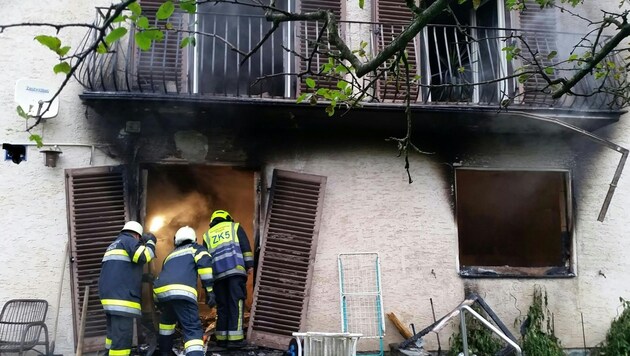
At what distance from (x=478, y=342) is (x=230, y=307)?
10.1 ft

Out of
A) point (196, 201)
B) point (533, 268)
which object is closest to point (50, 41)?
point (533, 268)

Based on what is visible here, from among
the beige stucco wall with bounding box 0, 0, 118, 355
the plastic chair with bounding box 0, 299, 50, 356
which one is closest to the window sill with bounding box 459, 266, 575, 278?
the beige stucco wall with bounding box 0, 0, 118, 355

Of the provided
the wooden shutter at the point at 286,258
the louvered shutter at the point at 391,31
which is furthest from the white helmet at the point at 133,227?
the louvered shutter at the point at 391,31

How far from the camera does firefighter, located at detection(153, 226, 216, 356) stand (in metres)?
6.03

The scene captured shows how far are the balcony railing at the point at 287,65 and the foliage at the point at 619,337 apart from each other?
2.75 m

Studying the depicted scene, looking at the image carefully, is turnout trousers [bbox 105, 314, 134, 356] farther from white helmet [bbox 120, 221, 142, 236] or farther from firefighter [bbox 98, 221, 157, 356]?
white helmet [bbox 120, 221, 142, 236]

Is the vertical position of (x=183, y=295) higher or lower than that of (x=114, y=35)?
lower

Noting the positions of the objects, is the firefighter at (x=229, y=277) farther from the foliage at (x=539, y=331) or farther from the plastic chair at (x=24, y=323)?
the foliage at (x=539, y=331)

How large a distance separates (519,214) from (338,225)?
131 inches

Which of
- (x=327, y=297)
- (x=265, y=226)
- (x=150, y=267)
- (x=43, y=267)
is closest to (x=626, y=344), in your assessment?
(x=327, y=297)

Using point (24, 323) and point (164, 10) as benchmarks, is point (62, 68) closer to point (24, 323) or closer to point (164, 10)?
point (164, 10)

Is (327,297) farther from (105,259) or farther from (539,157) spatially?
(539,157)

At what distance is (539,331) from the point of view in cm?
665

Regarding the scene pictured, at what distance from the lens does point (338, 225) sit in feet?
23.3
